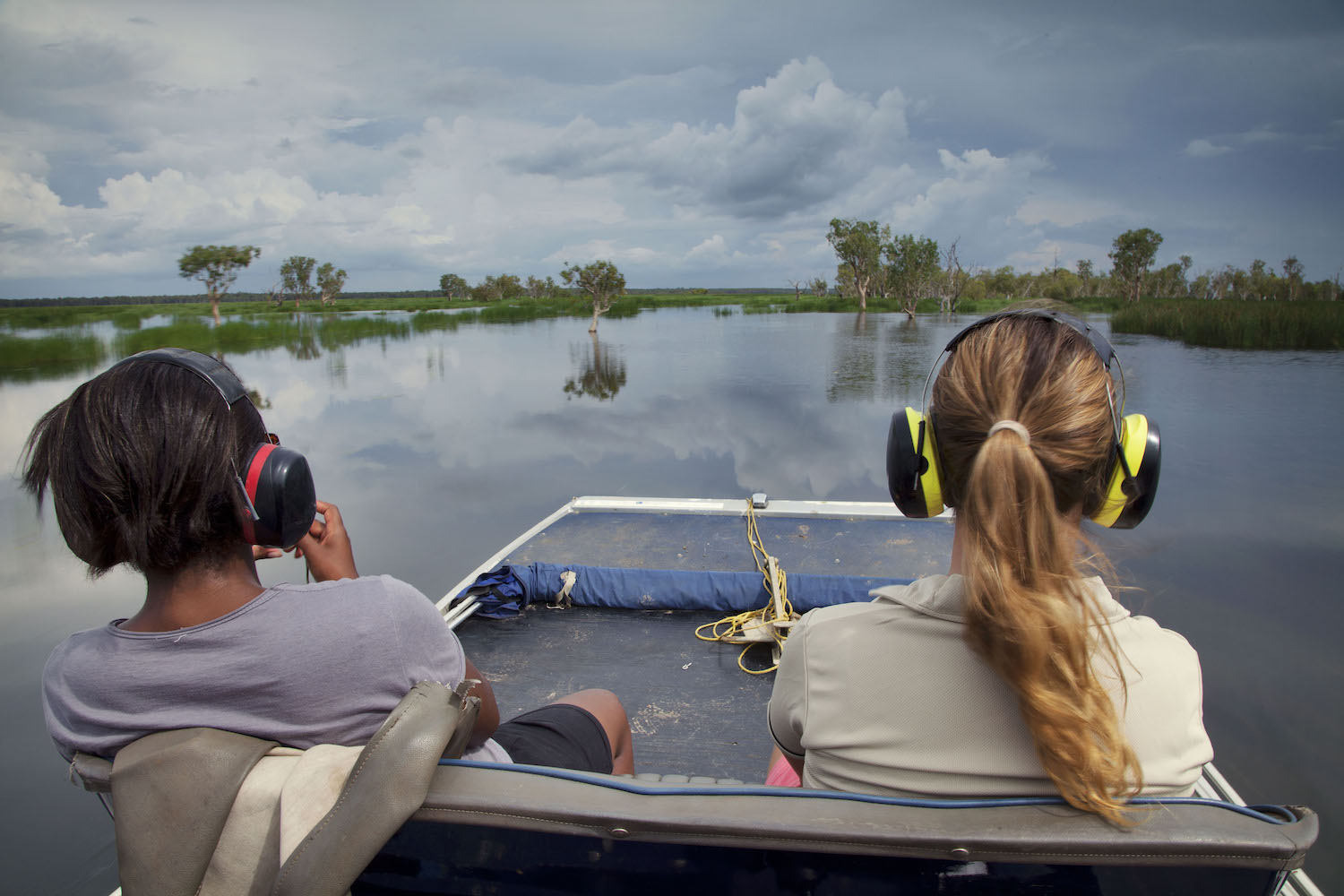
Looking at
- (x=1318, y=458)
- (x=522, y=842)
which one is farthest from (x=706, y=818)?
(x=1318, y=458)

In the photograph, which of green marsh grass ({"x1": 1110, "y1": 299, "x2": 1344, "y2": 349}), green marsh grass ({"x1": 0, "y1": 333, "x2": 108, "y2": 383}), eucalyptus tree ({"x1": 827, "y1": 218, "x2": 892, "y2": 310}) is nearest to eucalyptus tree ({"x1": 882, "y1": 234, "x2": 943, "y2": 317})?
eucalyptus tree ({"x1": 827, "y1": 218, "x2": 892, "y2": 310})

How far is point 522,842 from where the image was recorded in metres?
0.85

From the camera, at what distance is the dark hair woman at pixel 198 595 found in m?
0.95

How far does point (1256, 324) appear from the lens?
19.0 meters

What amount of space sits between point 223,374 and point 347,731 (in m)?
0.59

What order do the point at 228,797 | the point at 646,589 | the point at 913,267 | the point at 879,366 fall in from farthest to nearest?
the point at 913,267, the point at 879,366, the point at 646,589, the point at 228,797

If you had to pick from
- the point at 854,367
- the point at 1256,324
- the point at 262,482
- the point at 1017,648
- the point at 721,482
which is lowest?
the point at 721,482

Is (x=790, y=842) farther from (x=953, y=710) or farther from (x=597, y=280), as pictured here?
(x=597, y=280)

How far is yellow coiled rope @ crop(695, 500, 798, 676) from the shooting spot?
8.85 ft

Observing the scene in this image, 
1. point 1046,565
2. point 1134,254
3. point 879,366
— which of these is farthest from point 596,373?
point 1134,254

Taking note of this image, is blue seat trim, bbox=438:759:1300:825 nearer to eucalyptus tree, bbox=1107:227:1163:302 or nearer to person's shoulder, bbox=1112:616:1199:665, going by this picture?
person's shoulder, bbox=1112:616:1199:665

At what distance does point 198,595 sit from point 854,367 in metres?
22.1

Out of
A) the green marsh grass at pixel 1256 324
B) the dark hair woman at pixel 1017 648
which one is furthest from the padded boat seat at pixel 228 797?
the green marsh grass at pixel 1256 324

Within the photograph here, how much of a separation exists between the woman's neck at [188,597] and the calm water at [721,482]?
0.37 meters
